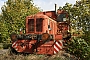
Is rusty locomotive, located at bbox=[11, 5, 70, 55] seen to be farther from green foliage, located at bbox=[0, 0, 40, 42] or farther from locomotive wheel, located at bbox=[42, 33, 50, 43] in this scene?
green foliage, located at bbox=[0, 0, 40, 42]

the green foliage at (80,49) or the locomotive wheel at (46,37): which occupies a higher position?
the locomotive wheel at (46,37)

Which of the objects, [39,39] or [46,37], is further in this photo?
[39,39]

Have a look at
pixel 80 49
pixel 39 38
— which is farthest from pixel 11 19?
pixel 80 49

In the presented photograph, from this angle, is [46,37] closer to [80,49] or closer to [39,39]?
[39,39]

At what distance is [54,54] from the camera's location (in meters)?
10.2

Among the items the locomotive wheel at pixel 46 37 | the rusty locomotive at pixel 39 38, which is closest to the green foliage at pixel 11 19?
the rusty locomotive at pixel 39 38

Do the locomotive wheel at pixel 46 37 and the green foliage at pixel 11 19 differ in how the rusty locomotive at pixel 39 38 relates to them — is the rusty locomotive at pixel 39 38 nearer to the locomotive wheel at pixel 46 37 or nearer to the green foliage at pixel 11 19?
the locomotive wheel at pixel 46 37

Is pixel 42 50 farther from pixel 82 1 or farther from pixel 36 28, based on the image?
pixel 82 1

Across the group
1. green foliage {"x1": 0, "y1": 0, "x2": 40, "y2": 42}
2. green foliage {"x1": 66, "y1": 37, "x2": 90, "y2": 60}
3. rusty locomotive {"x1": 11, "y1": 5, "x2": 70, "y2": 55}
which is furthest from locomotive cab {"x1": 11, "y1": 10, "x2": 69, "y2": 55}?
green foliage {"x1": 0, "y1": 0, "x2": 40, "y2": 42}

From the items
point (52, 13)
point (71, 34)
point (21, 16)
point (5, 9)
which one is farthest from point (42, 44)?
point (5, 9)

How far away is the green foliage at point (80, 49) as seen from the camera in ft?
31.5

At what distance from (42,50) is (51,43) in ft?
2.30

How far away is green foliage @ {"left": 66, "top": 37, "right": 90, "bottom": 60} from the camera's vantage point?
9609 millimetres

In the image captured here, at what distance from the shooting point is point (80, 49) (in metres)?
10.1
